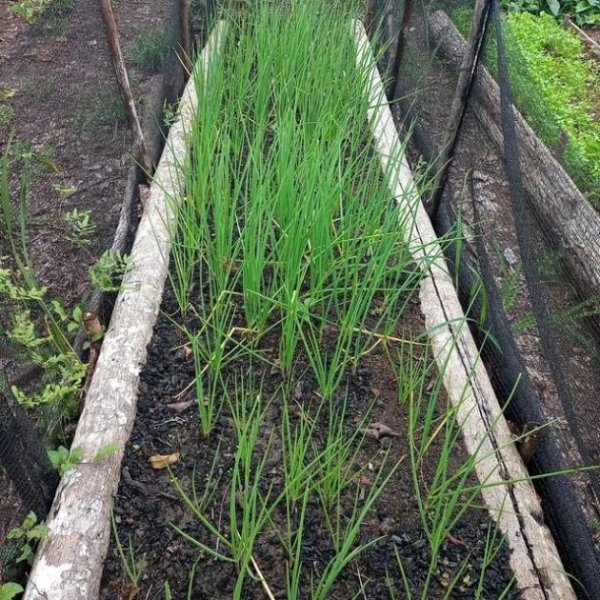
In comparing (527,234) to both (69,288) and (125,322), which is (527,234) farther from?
(69,288)

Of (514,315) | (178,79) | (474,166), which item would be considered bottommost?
(514,315)

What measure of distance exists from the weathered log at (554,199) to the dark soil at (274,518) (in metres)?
0.81

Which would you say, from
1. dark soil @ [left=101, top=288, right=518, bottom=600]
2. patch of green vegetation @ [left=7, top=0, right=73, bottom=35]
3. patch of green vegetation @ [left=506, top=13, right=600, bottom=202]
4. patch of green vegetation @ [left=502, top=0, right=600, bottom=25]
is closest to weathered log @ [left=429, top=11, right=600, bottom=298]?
patch of green vegetation @ [left=506, top=13, right=600, bottom=202]

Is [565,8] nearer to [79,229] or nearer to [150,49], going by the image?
[150,49]

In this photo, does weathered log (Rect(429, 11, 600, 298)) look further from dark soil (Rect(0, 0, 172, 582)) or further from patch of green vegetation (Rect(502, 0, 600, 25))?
patch of green vegetation (Rect(502, 0, 600, 25))

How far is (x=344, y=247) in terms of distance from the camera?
7.11ft

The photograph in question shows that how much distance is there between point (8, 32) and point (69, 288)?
2321 millimetres

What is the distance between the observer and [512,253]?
2.79m

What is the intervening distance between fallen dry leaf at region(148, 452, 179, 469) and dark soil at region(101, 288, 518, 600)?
14 millimetres

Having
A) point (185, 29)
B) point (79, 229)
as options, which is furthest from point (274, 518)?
point (185, 29)

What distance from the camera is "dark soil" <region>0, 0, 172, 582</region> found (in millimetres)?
2527

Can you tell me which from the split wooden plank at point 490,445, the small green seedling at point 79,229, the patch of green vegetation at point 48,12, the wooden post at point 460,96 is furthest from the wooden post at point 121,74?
the wooden post at point 460,96

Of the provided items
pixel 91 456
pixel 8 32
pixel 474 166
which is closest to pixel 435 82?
pixel 474 166

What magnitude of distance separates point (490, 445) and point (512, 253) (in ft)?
4.02
